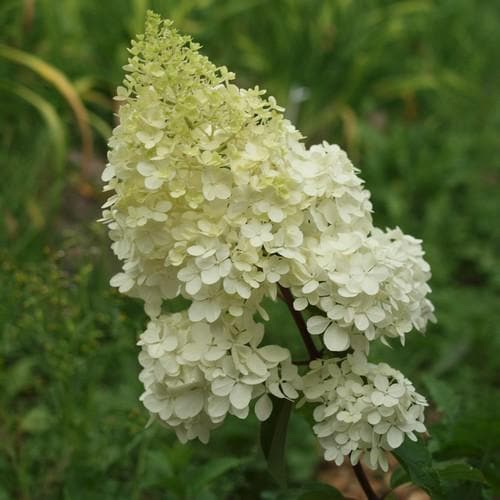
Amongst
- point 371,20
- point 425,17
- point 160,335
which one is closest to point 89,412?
point 160,335

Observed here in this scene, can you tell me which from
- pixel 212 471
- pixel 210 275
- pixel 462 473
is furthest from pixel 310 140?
pixel 210 275

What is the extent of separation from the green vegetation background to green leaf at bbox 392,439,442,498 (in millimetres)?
183

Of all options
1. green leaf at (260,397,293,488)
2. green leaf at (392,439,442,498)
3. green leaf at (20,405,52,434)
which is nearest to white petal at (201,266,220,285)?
green leaf at (260,397,293,488)

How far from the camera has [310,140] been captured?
13.6 feet

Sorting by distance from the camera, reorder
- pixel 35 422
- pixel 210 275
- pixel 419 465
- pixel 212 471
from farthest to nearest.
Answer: pixel 35 422, pixel 212 471, pixel 419 465, pixel 210 275

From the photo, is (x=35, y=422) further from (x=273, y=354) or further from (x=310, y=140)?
(x=310, y=140)

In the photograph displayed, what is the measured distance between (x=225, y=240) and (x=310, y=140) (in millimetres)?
3052

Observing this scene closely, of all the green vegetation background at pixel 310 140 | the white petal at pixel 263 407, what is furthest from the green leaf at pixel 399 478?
the white petal at pixel 263 407

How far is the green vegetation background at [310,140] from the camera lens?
1.82 meters

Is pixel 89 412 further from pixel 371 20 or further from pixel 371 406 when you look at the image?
pixel 371 20

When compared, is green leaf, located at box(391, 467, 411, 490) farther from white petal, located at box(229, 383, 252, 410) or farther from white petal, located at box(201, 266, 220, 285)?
white petal, located at box(201, 266, 220, 285)

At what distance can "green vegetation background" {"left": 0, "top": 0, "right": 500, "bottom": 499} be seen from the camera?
5.98 ft

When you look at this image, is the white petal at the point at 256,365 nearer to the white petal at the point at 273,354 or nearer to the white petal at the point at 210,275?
the white petal at the point at 273,354

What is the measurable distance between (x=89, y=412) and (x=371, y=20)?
2.96m
